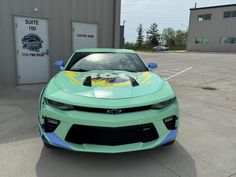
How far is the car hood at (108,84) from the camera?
2701 millimetres

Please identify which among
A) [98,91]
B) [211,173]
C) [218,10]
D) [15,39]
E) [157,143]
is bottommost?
[211,173]

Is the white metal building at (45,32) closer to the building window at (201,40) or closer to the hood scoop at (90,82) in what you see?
the hood scoop at (90,82)

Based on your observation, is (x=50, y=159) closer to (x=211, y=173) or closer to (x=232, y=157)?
(x=211, y=173)

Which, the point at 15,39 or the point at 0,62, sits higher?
the point at 15,39

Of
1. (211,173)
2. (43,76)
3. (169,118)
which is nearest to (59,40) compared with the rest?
(43,76)

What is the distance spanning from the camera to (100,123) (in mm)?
2438

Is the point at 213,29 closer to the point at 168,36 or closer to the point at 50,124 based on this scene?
the point at 168,36

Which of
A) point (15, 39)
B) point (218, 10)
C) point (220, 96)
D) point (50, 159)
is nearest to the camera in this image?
point (50, 159)

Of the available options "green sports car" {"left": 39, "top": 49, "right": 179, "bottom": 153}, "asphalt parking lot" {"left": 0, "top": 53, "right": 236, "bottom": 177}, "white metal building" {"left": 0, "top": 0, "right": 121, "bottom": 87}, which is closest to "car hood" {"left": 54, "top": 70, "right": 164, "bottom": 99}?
"green sports car" {"left": 39, "top": 49, "right": 179, "bottom": 153}

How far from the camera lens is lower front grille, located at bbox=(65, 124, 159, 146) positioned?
2482 millimetres

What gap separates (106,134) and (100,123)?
0.16m

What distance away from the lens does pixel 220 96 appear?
6.67 m

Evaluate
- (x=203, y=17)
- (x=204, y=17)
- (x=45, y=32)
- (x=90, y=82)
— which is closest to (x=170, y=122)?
(x=90, y=82)

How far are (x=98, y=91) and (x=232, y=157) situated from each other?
80.0 inches
